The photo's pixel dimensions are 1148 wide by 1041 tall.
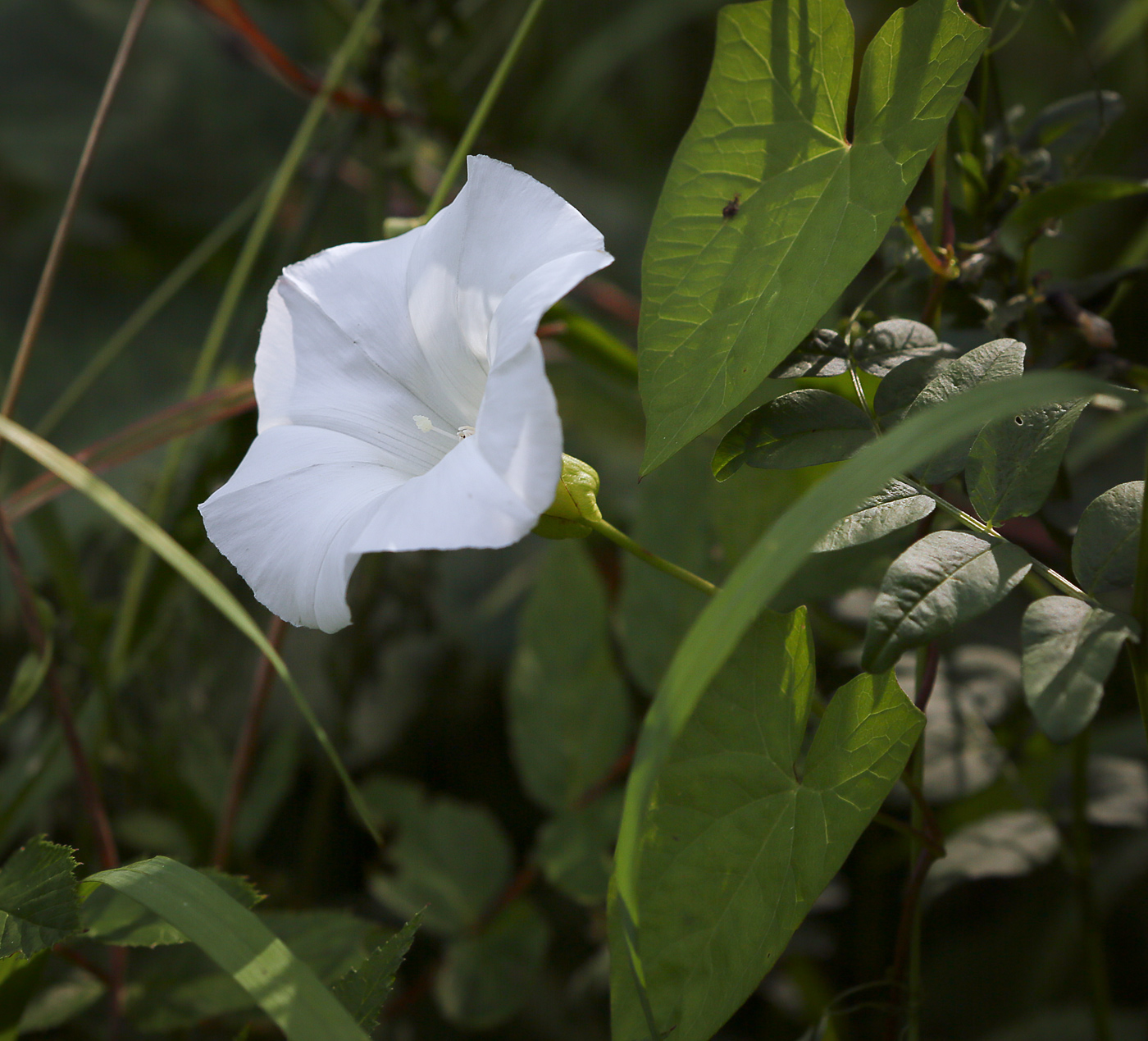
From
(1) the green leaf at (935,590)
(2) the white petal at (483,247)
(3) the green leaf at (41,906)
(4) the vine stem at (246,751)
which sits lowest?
(4) the vine stem at (246,751)

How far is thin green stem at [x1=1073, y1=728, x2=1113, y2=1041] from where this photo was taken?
0.61m

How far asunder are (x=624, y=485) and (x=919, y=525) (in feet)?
1.80

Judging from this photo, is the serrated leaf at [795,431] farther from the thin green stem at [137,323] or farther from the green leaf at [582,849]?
the thin green stem at [137,323]

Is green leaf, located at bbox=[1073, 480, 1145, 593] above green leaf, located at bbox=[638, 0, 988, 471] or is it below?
below

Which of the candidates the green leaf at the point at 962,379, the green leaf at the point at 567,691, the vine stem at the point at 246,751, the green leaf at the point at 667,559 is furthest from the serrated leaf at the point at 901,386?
the vine stem at the point at 246,751

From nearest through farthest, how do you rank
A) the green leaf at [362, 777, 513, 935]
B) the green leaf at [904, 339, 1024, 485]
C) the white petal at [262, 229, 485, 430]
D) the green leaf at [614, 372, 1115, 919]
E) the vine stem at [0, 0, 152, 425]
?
the green leaf at [614, 372, 1115, 919] < the green leaf at [904, 339, 1024, 485] < the white petal at [262, 229, 485, 430] < the vine stem at [0, 0, 152, 425] < the green leaf at [362, 777, 513, 935]

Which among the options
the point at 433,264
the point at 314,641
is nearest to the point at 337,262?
the point at 433,264

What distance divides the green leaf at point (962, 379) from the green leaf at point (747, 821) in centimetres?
11

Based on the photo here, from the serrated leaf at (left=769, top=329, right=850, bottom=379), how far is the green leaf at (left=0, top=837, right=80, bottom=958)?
444 millimetres

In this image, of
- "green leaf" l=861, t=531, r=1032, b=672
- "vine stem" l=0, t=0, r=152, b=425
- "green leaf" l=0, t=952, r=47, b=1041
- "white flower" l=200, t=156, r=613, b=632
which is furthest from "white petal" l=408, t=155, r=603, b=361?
"green leaf" l=0, t=952, r=47, b=1041

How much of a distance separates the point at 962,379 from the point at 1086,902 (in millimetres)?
438

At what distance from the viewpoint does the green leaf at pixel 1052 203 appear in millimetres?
500

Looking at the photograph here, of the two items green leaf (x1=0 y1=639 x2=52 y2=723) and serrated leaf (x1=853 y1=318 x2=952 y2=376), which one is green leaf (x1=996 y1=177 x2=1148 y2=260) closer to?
serrated leaf (x1=853 y1=318 x2=952 y2=376)

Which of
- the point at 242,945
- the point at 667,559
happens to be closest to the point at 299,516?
the point at 242,945
